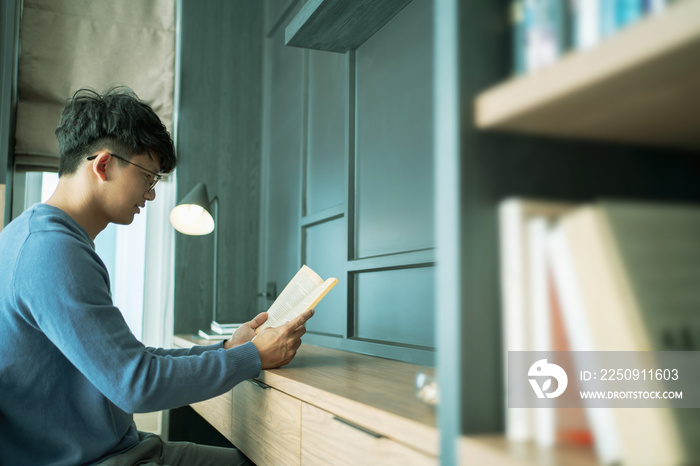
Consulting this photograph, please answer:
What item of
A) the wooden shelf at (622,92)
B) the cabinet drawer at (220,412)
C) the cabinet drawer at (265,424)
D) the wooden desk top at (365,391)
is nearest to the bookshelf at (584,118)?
the wooden shelf at (622,92)

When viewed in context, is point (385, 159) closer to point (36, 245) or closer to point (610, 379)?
point (36, 245)

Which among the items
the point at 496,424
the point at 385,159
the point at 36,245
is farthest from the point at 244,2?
the point at 496,424

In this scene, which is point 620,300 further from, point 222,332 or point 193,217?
point 193,217

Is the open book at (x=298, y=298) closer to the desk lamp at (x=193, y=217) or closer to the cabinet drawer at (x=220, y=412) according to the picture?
the cabinet drawer at (x=220, y=412)

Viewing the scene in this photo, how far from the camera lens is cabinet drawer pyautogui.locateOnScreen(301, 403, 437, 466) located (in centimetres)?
80

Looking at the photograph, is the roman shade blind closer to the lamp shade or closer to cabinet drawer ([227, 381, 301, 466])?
the lamp shade

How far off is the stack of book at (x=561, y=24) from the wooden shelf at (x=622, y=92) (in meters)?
0.02

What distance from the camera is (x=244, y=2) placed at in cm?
316

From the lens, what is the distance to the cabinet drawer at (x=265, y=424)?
121 cm

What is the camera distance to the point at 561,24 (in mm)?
512

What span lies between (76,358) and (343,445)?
0.56m

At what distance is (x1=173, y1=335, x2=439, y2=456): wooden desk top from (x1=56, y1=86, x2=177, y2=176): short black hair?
0.70 metres

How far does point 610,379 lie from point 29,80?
9.71ft

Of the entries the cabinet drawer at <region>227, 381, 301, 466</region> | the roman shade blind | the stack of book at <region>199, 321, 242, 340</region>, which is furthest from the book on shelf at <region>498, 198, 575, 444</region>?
the roman shade blind
